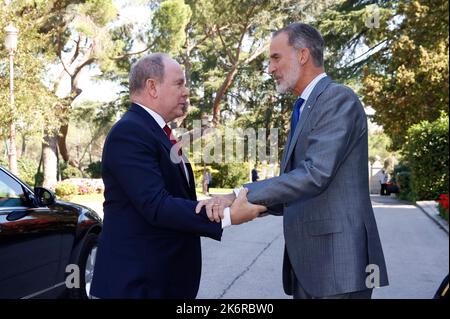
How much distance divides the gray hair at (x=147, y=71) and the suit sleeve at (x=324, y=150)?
0.73 metres

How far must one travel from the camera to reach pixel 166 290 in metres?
2.62

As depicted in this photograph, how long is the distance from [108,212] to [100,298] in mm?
387

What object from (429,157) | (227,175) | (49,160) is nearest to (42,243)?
(429,157)

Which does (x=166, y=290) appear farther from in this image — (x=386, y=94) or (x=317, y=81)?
(x=386, y=94)

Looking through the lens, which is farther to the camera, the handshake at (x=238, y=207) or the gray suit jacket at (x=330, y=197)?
the handshake at (x=238, y=207)

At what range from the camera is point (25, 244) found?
4.62 meters

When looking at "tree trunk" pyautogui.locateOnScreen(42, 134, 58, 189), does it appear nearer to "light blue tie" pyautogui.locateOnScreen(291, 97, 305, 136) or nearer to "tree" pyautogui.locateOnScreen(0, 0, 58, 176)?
"tree" pyautogui.locateOnScreen(0, 0, 58, 176)

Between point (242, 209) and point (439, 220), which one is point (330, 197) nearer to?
point (242, 209)

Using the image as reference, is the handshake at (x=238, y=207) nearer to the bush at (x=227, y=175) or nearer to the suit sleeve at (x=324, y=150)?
the suit sleeve at (x=324, y=150)

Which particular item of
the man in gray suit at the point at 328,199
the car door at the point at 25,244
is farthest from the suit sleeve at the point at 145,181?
the car door at the point at 25,244

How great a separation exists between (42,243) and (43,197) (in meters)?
0.51

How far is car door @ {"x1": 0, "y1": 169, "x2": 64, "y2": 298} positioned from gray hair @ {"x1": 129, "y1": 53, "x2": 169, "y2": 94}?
2.11m

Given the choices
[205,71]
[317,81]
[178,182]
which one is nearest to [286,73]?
[317,81]

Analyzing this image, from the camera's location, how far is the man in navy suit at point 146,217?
2.52 metres
